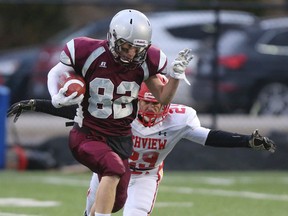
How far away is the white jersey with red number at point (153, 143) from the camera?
7.35 m

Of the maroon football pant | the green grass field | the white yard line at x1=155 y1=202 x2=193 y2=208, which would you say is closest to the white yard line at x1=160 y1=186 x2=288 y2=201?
the green grass field

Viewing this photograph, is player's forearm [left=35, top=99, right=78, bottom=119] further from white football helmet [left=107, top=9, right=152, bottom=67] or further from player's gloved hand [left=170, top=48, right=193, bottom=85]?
player's gloved hand [left=170, top=48, right=193, bottom=85]

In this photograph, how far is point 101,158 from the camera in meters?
6.76

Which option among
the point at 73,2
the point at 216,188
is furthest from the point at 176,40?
the point at 216,188

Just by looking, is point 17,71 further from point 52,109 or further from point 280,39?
point 52,109

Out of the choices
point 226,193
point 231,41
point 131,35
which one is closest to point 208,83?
point 231,41

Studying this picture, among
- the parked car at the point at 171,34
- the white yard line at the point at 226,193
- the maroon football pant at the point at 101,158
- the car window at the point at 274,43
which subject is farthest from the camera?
the car window at the point at 274,43

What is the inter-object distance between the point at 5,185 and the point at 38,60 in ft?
11.8

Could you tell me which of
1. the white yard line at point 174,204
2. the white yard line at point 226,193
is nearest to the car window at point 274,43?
the white yard line at point 226,193

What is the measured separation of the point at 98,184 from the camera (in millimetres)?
7117

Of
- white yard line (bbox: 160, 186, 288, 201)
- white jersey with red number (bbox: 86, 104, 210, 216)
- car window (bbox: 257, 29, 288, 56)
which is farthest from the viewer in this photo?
car window (bbox: 257, 29, 288, 56)

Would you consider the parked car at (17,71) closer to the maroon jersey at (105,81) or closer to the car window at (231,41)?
the car window at (231,41)

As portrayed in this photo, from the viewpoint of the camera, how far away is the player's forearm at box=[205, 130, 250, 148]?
7.07m

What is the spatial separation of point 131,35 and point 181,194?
369 cm
